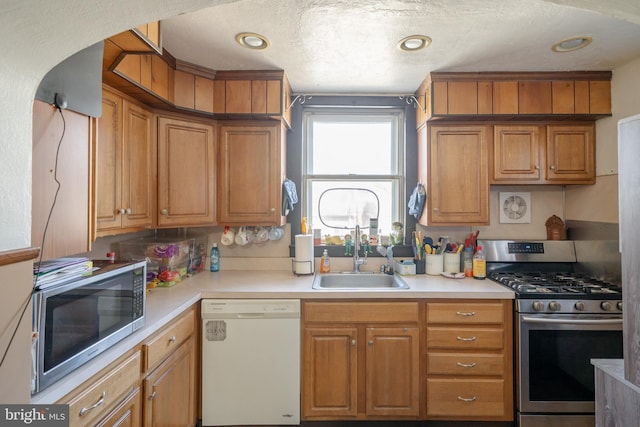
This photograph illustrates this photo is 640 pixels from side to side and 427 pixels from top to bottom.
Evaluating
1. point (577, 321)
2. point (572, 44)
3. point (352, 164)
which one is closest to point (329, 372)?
point (577, 321)

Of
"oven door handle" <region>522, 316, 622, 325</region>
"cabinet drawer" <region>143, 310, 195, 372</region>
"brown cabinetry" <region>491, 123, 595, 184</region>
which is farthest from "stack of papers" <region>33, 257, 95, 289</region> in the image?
"brown cabinetry" <region>491, 123, 595, 184</region>

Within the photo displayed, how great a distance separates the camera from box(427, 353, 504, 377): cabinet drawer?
192 centimetres

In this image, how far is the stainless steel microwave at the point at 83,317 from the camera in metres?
0.93

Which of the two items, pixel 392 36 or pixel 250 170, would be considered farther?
pixel 250 170

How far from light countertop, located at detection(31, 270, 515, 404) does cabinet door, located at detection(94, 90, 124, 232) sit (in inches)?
20.0

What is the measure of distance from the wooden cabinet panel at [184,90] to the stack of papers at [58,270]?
120 centimetres

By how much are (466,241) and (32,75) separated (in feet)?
8.38

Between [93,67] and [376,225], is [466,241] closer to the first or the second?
[376,225]

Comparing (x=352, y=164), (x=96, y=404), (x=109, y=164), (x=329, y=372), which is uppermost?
(x=352, y=164)

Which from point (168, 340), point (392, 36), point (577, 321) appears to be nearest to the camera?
point (168, 340)

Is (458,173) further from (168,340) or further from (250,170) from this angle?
(168,340)

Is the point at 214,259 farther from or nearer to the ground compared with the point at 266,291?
farther from the ground

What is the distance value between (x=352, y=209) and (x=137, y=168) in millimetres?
1610

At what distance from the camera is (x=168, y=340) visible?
5.14ft
